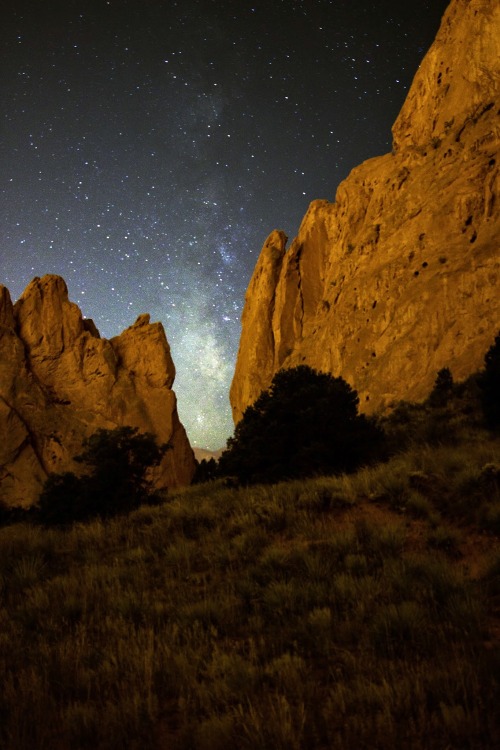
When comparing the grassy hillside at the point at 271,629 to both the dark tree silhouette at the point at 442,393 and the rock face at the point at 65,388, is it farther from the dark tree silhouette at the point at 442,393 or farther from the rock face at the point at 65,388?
the rock face at the point at 65,388

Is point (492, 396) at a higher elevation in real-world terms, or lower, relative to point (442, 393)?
lower

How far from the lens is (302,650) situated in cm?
379

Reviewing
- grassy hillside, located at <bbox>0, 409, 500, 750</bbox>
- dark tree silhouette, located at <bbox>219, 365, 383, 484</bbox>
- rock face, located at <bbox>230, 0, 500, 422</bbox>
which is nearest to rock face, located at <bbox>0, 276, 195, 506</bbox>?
rock face, located at <bbox>230, 0, 500, 422</bbox>

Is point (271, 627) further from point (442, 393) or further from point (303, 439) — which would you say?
point (442, 393)

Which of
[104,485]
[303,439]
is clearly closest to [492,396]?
[303,439]

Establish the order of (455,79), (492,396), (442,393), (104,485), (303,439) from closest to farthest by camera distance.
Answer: (303,439)
(104,485)
(492,396)
(442,393)
(455,79)

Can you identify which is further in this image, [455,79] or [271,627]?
[455,79]

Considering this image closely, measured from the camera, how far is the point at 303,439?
1256cm

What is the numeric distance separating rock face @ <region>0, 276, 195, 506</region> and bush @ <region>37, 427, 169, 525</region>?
102 feet

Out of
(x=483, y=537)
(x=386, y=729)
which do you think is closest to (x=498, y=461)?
(x=483, y=537)

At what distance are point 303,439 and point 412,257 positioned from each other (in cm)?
3358

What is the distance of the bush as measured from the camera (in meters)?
12.8

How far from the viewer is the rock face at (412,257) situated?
3375 cm

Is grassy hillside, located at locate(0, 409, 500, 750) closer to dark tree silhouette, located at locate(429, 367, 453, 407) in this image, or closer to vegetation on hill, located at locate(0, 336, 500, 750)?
vegetation on hill, located at locate(0, 336, 500, 750)
